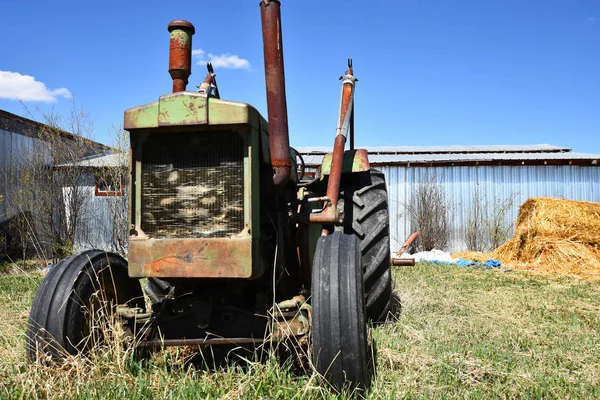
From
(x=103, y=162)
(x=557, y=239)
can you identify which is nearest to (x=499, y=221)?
(x=557, y=239)

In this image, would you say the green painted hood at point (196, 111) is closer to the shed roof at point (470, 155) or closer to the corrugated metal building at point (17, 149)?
the shed roof at point (470, 155)

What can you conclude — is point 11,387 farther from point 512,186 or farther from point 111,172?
point 512,186

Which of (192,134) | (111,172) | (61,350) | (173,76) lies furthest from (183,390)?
(111,172)

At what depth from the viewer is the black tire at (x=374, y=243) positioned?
13.4ft

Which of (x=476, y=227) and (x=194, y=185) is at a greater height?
(x=194, y=185)

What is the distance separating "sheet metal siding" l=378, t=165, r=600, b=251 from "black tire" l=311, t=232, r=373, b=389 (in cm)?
1120

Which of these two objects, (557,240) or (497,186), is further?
(497,186)

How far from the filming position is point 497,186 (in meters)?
13.4

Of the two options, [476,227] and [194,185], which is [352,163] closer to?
[194,185]

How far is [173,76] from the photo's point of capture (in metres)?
3.41

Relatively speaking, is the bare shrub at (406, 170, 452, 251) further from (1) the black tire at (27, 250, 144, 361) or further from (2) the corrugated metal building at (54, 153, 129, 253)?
(1) the black tire at (27, 250, 144, 361)

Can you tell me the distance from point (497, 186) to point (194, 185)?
39.3 feet

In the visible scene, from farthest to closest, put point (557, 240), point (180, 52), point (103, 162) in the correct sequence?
point (103, 162) → point (557, 240) → point (180, 52)

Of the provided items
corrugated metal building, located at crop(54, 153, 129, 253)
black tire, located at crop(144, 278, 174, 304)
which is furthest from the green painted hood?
corrugated metal building, located at crop(54, 153, 129, 253)
